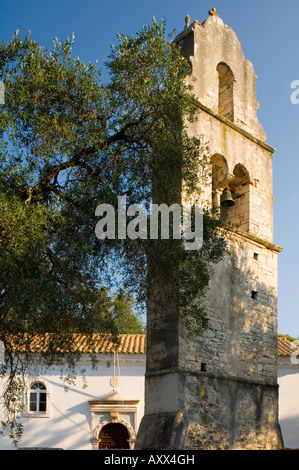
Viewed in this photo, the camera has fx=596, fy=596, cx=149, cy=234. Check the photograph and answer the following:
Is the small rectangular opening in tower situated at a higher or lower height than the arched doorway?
higher

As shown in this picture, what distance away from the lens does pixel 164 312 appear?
10.8 metres

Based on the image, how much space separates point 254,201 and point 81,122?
14.6ft

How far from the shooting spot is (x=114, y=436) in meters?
21.2

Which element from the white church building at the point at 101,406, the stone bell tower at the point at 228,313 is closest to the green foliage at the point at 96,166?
the stone bell tower at the point at 228,313

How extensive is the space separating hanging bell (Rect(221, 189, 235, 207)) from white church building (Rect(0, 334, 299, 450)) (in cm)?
983

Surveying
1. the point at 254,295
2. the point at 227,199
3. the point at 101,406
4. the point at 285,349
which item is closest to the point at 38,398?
the point at 101,406

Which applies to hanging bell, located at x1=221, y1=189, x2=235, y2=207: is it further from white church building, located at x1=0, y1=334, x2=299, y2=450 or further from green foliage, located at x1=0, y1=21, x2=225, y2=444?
white church building, located at x1=0, y1=334, x2=299, y2=450

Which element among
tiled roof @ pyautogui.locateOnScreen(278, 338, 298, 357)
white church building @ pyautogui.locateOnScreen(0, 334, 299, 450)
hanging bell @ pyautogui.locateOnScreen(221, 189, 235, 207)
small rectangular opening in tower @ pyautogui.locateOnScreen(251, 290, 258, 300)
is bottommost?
white church building @ pyautogui.locateOnScreen(0, 334, 299, 450)

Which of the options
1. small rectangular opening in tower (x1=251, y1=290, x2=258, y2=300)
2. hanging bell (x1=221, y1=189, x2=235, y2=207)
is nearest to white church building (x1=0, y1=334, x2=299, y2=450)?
small rectangular opening in tower (x1=251, y1=290, x2=258, y2=300)

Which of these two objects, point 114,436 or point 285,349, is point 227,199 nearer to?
point 285,349

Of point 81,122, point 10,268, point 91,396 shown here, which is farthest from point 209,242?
point 91,396

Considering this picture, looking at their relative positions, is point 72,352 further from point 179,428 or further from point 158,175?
point 158,175

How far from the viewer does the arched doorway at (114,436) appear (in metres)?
21.1

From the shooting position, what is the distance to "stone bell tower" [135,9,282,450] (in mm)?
10398
